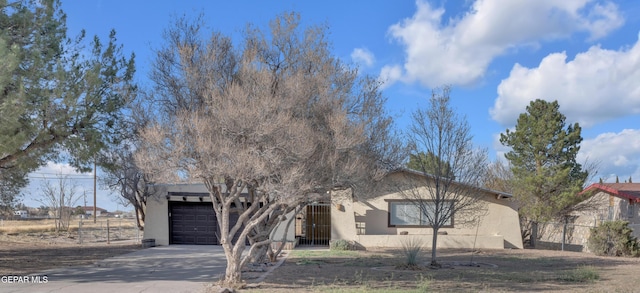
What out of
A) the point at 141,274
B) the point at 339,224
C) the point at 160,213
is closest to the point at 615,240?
the point at 339,224

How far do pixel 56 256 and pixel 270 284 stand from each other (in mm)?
A: 11330

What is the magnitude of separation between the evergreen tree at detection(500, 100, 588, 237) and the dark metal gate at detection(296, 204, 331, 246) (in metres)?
9.83

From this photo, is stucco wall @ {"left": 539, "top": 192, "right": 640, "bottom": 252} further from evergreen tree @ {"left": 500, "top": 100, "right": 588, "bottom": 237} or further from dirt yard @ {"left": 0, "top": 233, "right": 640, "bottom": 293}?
dirt yard @ {"left": 0, "top": 233, "right": 640, "bottom": 293}

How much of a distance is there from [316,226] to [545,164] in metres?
12.1

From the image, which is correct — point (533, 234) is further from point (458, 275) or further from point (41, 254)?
point (41, 254)

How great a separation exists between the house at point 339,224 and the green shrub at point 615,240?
4281mm

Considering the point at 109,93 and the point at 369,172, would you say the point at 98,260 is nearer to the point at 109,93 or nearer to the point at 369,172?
the point at 109,93

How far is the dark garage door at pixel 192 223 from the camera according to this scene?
2669 cm

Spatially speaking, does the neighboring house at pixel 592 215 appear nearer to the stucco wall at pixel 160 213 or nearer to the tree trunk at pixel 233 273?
the stucco wall at pixel 160 213

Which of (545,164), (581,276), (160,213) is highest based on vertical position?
(545,164)

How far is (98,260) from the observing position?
19.2 metres

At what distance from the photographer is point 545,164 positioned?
2738 cm

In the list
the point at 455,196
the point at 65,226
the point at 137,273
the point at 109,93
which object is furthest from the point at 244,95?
the point at 65,226

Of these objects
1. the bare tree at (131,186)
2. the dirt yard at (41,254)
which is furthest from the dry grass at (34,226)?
the bare tree at (131,186)
